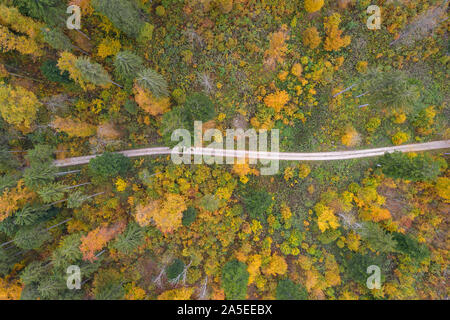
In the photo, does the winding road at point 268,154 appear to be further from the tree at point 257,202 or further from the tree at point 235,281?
the tree at point 235,281

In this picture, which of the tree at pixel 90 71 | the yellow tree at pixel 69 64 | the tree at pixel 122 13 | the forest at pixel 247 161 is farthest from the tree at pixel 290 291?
the tree at pixel 122 13

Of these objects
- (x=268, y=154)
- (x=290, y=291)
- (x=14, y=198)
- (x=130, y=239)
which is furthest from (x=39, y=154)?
(x=290, y=291)

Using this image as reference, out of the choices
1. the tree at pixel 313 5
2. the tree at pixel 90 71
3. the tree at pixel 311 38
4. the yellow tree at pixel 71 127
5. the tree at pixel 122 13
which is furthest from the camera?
the yellow tree at pixel 71 127

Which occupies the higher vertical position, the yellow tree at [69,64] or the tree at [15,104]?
the yellow tree at [69,64]

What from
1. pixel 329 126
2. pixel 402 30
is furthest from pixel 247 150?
pixel 402 30

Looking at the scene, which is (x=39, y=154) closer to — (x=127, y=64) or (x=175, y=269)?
(x=127, y=64)

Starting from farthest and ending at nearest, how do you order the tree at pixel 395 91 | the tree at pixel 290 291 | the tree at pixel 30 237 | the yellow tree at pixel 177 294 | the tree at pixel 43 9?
the yellow tree at pixel 177 294
the tree at pixel 290 291
the tree at pixel 30 237
the tree at pixel 395 91
the tree at pixel 43 9

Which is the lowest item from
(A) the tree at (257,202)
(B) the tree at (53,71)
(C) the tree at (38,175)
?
(A) the tree at (257,202)
